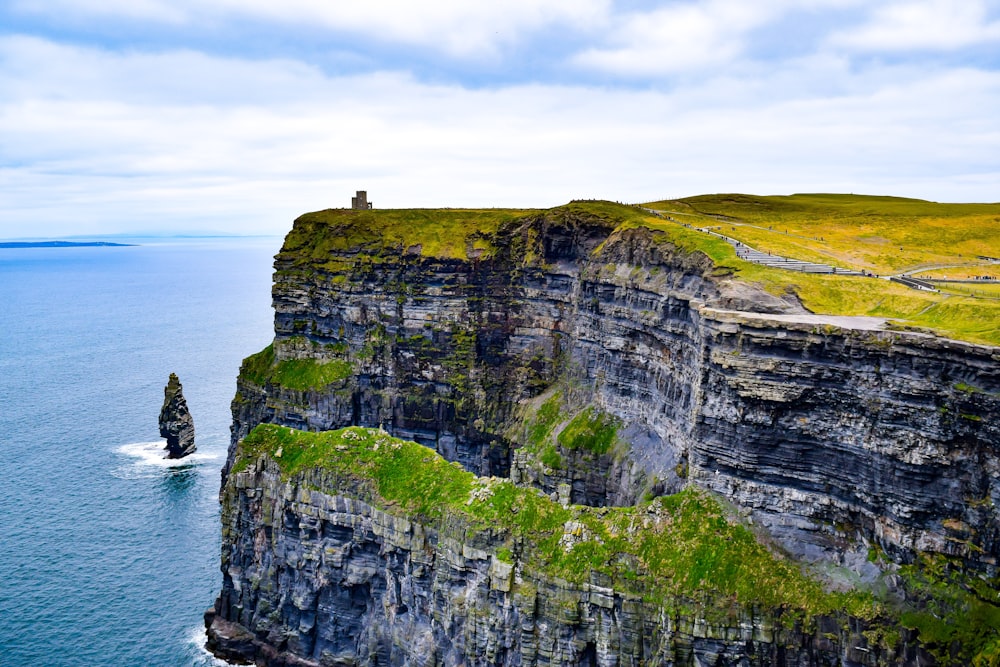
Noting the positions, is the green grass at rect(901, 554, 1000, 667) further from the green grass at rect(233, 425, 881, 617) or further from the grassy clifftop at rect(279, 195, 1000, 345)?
the grassy clifftop at rect(279, 195, 1000, 345)

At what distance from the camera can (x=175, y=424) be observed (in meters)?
115

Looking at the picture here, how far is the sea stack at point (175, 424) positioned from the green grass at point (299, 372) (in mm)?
16527

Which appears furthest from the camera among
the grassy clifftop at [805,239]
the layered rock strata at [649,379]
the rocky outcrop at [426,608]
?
the grassy clifftop at [805,239]

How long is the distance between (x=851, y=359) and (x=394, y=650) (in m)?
39.1

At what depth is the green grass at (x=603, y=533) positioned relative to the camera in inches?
1919

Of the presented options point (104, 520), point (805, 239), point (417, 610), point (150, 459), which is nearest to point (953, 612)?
point (417, 610)

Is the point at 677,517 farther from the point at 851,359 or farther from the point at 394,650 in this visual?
the point at 394,650

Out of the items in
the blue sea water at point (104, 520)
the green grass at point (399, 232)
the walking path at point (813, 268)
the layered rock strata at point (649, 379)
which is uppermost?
the green grass at point (399, 232)

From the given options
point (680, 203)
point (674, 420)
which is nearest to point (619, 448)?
point (674, 420)

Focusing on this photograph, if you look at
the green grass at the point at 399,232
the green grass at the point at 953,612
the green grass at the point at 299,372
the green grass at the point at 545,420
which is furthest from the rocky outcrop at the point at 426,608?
the green grass at the point at 399,232

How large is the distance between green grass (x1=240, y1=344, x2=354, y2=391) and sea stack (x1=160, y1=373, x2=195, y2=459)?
54.2ft

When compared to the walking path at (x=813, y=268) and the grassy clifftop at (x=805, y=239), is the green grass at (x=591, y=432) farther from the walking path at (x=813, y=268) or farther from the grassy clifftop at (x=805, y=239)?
the walking path at (x=813, y=268)

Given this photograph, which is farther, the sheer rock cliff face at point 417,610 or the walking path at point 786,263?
the walking path at point 786,263

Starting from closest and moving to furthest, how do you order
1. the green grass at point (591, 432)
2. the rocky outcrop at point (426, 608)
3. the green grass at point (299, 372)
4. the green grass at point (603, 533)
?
the rocky outcrop at point (426, 608)
the green grass at point (603, 533)
the green grass at point (591, 432)
the green grass at point (299, 372)
